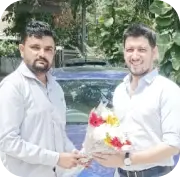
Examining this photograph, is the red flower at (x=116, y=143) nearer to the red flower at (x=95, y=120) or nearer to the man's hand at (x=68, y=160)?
the red flower at (x=95, y=120)

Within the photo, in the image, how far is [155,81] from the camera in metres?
1.95

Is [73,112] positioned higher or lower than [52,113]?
lower

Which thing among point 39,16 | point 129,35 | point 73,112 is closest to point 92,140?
point 129,35

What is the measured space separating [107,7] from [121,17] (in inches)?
12.8

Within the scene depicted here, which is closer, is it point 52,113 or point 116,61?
point 52,113

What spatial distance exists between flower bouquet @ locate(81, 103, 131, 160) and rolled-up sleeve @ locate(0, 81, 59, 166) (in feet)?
0.76

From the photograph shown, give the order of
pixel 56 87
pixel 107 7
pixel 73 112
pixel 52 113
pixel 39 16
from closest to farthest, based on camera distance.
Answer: pixel 52 113, pixel 56 87, pixel 73 112, pixel 107 7, pixel 39 16

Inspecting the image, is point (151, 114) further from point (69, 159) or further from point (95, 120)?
point (69, 159)

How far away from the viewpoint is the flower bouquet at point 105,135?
1.84m

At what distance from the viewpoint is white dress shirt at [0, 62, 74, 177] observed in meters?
1.86

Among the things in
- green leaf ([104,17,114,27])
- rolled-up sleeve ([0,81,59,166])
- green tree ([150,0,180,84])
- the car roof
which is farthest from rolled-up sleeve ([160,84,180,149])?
green leaf ([104,17,114,27])

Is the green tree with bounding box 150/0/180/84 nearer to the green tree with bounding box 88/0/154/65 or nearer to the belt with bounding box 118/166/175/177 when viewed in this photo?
the belt with bounding box 118/166/175/177

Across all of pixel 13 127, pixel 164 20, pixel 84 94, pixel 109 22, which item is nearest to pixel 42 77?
pixel 13 127

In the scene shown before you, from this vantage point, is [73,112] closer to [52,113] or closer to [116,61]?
[52,113]
